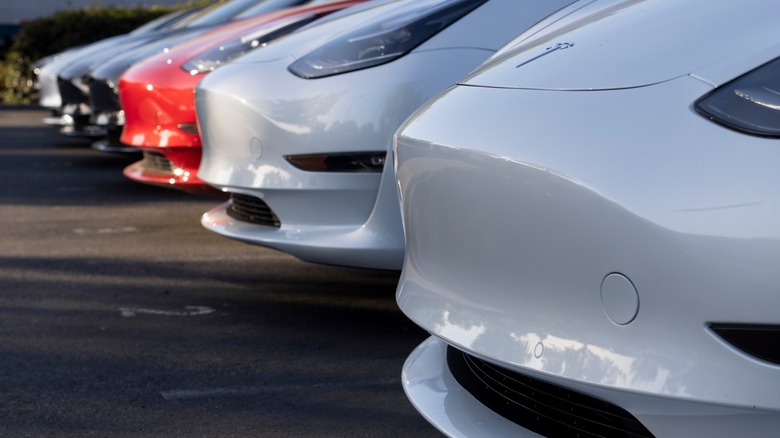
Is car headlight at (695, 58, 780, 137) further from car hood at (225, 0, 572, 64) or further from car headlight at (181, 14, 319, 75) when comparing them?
car headlight at (181, 14, 319, 75)

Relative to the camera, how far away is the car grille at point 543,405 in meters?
2.20

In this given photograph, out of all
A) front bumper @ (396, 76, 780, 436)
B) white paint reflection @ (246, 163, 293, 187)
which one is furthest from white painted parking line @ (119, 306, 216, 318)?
front bumper @ (396, 76, 780, 436)

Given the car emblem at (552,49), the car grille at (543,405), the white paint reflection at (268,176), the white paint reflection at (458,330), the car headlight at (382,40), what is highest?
the car emblem at (552,49)

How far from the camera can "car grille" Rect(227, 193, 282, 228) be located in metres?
4.37

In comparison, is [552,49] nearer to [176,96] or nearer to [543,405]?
[543,405]

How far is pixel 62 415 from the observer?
3418mm

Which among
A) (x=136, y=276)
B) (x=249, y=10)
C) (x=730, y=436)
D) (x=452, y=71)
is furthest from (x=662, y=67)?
(x=249, y=10)

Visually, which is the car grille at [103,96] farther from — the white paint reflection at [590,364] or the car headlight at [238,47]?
the white paint reflection at [590,364]

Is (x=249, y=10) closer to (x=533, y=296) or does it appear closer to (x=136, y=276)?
(x=136, y=276)

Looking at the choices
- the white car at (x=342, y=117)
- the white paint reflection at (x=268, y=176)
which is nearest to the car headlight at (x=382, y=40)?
the white car at (x=342, y=117)

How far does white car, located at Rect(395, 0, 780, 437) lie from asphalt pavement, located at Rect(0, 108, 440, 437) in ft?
3.16

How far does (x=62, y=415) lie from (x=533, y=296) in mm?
1825

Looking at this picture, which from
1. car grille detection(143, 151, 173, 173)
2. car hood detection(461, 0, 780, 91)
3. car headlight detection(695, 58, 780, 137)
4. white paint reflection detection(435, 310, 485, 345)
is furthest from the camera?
car grille detection(143, 151, 173, 173)

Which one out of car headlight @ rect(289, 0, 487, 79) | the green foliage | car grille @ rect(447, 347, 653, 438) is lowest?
the green foliage
